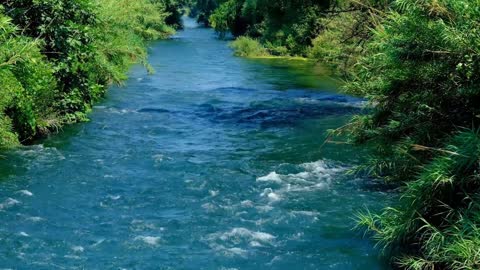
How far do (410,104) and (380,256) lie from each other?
3.16m

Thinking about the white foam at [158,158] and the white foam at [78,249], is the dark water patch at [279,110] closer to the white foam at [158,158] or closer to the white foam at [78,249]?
the white foam at [158,158]

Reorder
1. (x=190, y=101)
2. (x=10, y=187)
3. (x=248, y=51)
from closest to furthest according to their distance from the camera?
(x=10, y=187)
(x=190, y=101)
(x=248, y=51)

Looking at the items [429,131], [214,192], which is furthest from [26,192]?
[429,131]

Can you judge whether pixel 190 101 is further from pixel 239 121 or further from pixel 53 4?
pixel 53 4

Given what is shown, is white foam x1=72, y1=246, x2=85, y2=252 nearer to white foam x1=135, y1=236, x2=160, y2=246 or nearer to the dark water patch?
white foam x1=135, y1=236, x2=160, y2=246

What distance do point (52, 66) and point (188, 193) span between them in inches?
305

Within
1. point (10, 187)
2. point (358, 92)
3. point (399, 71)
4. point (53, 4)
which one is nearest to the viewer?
point (399, 71)

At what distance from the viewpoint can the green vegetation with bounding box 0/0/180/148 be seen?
52.2ft

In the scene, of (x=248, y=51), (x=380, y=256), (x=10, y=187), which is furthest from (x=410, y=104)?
(x=248, y=51)

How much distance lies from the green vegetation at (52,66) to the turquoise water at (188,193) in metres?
0.73

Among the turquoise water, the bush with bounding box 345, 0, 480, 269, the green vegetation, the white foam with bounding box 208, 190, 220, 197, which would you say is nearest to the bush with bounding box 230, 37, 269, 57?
the turquoise water

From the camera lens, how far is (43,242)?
10922 millimetres

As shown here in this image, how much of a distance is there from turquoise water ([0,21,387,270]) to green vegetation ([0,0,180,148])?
732 millimetres

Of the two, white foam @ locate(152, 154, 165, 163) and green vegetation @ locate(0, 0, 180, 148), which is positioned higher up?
green vegetation @ locate(0, 0, 180, 148)
